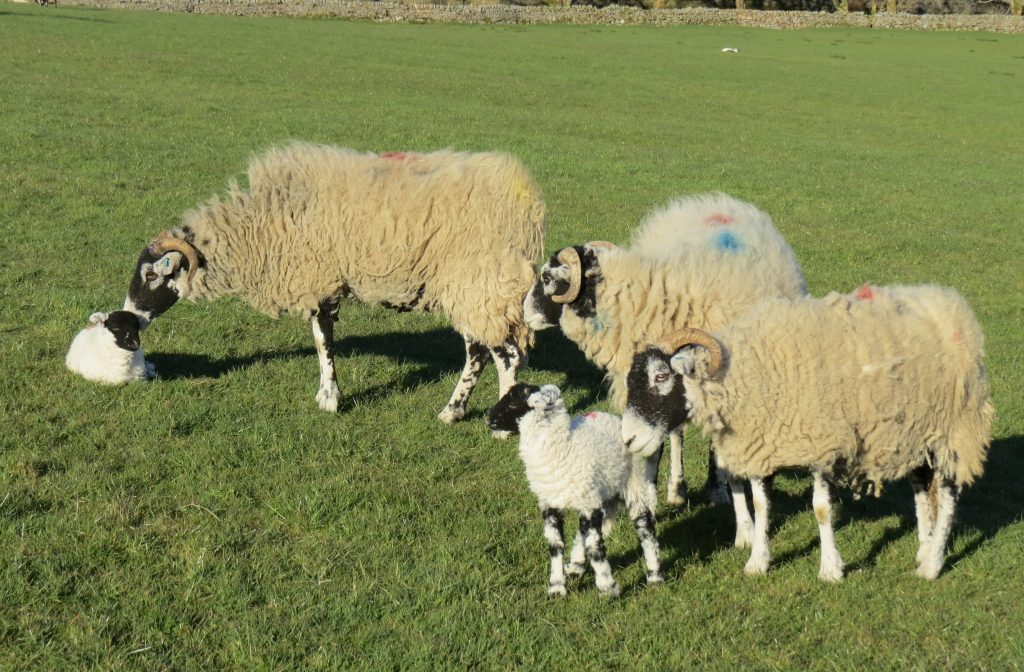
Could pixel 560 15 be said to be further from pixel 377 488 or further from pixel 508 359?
pixel 377 488

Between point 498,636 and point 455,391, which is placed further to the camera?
point 455,391

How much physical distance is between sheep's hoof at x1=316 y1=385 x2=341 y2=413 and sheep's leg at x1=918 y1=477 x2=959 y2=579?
4.18 metres

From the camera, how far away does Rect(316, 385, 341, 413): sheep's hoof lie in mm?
7934

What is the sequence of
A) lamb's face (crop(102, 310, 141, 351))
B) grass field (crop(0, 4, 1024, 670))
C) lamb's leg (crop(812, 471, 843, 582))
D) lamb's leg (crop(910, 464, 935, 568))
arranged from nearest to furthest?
1. grass field (crop(0, 4, 1024, 670))
2. lamb's leg (crop(812, 471, 843, 582))
3. lamb's leg (crop(910, 464, 935, 568))
4. lamb's face (crop(102, 310, 141, 351))

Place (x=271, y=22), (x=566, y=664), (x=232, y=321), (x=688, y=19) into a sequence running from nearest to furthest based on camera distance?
(x=566, y=664)
(x=232, y=321)
(x=271, y=22)
(x=688, y=19)

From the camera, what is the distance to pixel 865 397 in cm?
548

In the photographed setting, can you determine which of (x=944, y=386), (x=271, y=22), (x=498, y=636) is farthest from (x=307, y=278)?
(x=271, y=22)

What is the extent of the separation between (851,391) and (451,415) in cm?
325

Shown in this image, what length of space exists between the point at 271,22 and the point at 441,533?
152ft

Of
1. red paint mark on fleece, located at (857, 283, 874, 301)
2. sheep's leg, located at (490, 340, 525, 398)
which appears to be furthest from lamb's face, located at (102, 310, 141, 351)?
red paint mark on fleece, located at (857, 283, 874, 301)

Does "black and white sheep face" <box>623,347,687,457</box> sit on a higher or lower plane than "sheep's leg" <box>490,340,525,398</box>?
higher

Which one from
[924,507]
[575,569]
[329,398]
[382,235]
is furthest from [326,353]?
[924,507]

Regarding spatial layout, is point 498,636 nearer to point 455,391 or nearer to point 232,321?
point 455,391

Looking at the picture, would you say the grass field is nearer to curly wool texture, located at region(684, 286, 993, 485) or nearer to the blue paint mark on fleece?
curly wool texture, located at region(684, 286, 993, 485)
